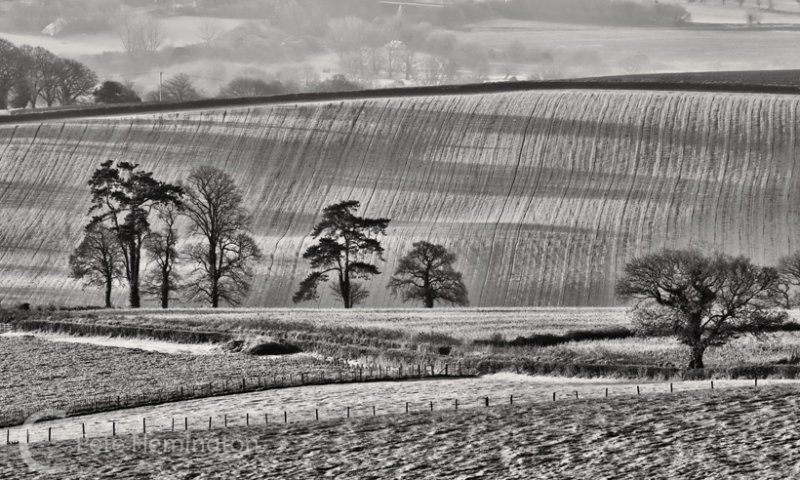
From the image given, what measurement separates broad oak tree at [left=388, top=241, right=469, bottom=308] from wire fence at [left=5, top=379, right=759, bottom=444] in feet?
123

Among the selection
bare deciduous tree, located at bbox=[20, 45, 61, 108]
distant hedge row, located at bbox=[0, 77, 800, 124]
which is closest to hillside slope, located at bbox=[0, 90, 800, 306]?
distant hedge row, located at bbox=[0, 77, 800, 124]

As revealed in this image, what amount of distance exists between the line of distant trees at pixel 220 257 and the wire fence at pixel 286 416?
123 feet

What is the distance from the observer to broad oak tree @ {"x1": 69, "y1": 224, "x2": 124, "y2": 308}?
82.2m

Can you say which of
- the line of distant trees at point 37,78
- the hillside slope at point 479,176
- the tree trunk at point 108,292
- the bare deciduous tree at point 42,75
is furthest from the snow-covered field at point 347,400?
the bare deciduous tree at point 42,75

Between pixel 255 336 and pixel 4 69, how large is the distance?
127302 mm

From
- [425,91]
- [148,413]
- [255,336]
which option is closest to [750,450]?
[148,413]

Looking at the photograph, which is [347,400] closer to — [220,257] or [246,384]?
[246,384]

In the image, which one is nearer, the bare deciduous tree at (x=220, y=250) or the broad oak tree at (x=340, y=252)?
the broad oak tree at (x=340, y=252)

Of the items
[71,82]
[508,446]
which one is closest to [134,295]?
[508,446]

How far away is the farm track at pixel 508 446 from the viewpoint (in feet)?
86.6

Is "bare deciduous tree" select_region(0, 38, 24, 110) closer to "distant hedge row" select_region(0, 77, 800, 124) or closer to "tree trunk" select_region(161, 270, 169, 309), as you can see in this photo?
"distant hedge row" select_region(0, 77, 800, 124)

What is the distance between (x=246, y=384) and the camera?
43.2 m

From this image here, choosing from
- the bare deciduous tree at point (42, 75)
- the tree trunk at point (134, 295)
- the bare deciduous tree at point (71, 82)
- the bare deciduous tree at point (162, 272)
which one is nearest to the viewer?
the bare deciduous tree at point (162, 272)

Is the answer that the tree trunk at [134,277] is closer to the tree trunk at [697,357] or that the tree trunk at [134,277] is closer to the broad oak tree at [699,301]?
the broad oak tree at [699,301]
